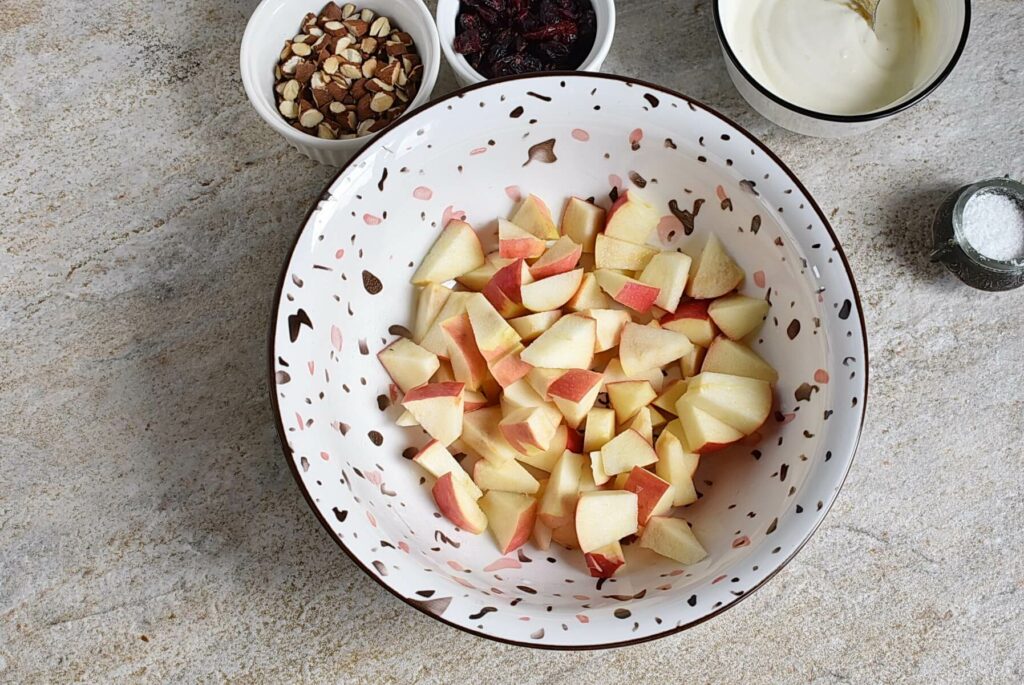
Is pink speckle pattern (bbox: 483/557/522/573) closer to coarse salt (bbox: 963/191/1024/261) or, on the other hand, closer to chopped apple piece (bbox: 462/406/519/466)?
chopped apple piece (bbox: 462/406/519/466)

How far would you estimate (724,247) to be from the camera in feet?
3.34

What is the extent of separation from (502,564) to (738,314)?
380mm

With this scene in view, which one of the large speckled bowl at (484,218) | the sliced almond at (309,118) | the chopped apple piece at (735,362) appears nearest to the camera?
the large speckled bowl at (484,218)

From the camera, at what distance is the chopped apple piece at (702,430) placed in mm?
948

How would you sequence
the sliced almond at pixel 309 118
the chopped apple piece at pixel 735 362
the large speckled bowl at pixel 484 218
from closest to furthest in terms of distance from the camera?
the large speckled bowl at pixel 484 218 → the chopped apple piece at pixel 735 362 → the sliced almond at pixel 309 118

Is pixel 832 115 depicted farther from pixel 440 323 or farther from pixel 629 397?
pixel 440 323

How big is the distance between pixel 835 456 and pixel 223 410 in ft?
2.40

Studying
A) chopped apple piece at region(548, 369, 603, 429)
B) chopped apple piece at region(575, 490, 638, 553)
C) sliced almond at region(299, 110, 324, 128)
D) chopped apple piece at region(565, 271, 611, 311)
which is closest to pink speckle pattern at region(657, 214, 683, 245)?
chopped apple piece at region(565, 271, 611, 311)

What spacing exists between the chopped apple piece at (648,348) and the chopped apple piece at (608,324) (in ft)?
0.04

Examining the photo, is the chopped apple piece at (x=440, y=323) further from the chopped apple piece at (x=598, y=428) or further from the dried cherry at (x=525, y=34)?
the dried cherry at (x=525, y=34)

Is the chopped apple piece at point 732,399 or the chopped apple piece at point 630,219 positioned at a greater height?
the chopped apple piece at point 630,219

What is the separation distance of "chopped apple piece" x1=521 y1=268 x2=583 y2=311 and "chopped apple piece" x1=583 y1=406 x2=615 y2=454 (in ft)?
0.42

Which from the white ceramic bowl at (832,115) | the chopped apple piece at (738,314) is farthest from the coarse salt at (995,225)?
the chopped apple piece at (738,314)

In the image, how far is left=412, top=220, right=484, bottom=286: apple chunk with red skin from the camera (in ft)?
3.37
